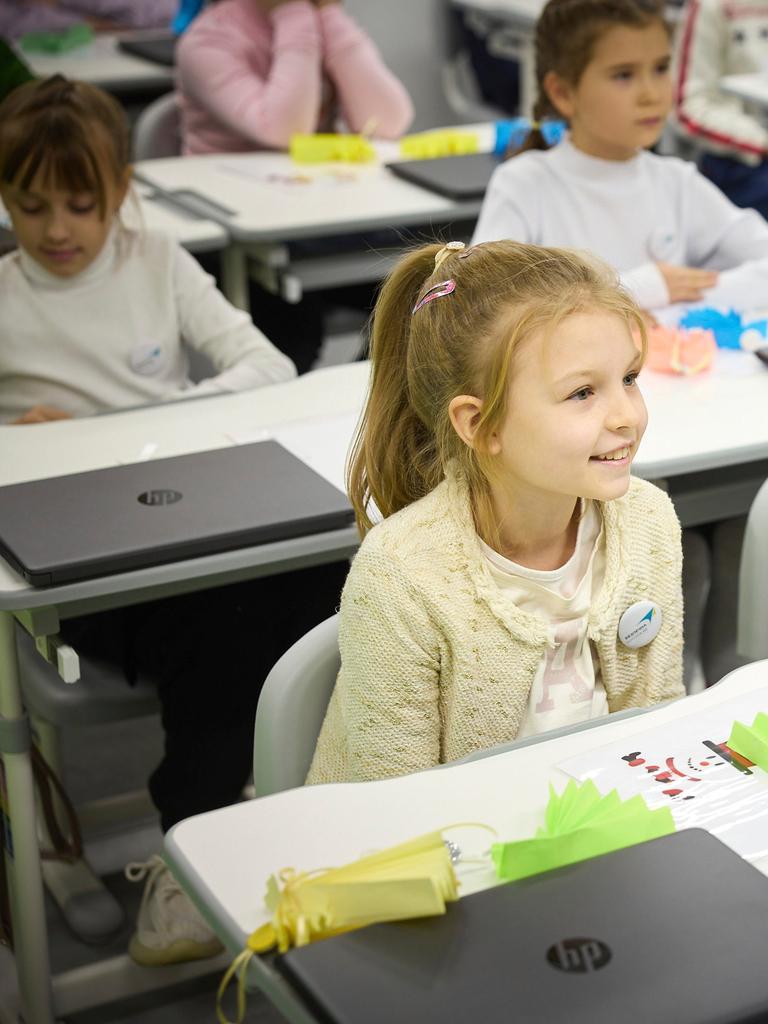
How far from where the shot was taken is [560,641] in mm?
1457

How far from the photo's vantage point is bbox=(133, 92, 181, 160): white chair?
3.81 metres

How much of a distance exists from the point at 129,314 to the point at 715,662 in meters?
1.08

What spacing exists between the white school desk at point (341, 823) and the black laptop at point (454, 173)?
6.55 feet

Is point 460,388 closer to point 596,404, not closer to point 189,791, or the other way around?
point 596,404

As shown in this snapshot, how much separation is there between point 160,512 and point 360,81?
2.27 m

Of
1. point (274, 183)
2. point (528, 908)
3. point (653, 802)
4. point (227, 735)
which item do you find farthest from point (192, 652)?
point (274, 183)

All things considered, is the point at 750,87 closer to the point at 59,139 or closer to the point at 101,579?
the point at 59,139

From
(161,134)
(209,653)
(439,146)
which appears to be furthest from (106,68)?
(209,653)

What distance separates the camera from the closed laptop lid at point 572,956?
92cm

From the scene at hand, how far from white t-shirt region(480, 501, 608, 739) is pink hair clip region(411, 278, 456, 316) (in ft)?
0.77

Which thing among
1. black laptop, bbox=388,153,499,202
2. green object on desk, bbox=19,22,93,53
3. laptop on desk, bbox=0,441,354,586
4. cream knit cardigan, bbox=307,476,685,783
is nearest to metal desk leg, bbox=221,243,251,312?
black laptop, bbox=388,153,499,202

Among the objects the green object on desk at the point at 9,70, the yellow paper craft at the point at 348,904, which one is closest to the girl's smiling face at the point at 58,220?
the green object on desk at the point at 9,70

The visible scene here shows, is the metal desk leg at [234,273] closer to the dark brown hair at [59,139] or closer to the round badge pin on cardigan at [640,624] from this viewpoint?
the dark brown hair at [59,139]

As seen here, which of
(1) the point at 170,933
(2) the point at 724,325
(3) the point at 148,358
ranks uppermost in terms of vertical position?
(2) the point at 724,325
